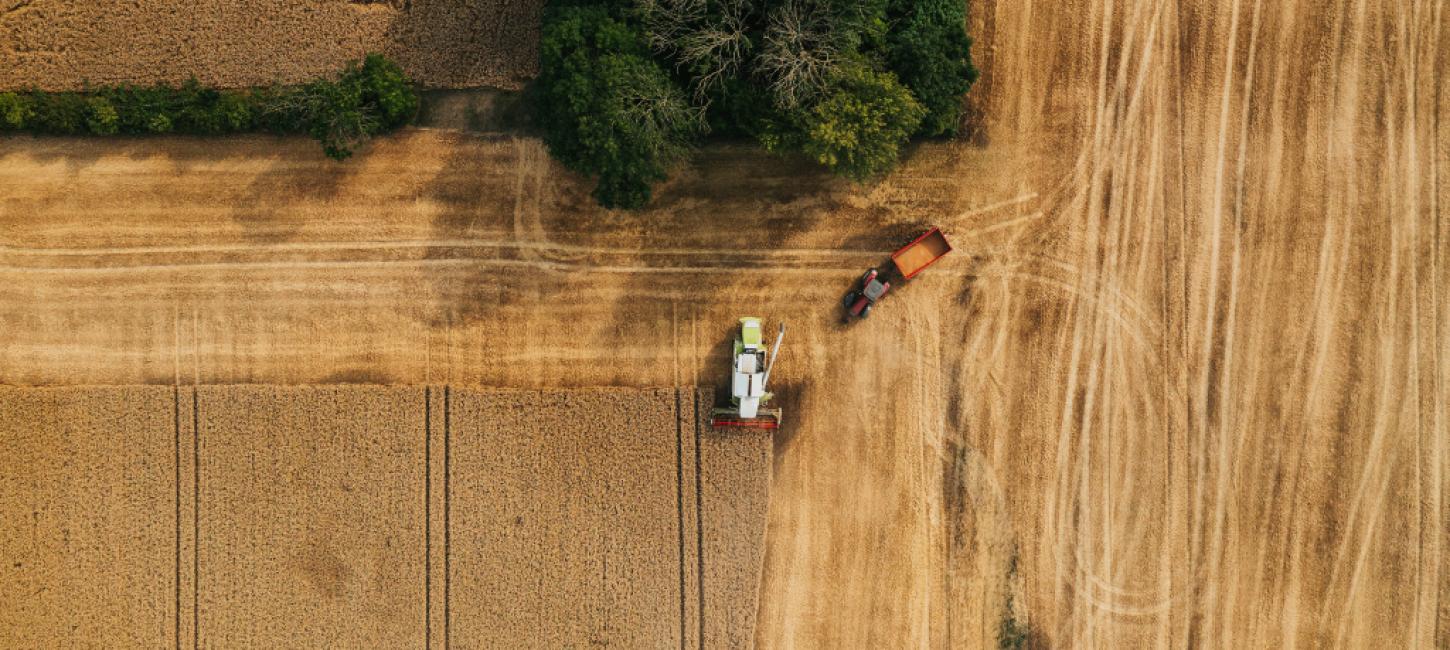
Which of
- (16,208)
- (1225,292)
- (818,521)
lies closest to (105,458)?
(16,208)

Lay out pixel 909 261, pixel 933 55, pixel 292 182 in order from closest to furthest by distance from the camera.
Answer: pixel 933 55, pixel 909 261, pixel 292 182

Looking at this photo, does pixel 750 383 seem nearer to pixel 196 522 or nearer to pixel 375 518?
pixel 375 518

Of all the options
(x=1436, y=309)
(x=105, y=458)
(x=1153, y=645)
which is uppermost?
(x=1436, y=309)

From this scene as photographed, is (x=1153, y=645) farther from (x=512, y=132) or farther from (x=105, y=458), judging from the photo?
(x=105, y=458)

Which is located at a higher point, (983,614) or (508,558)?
(508,558)

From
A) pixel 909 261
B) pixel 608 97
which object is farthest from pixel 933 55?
pixel 608 97
